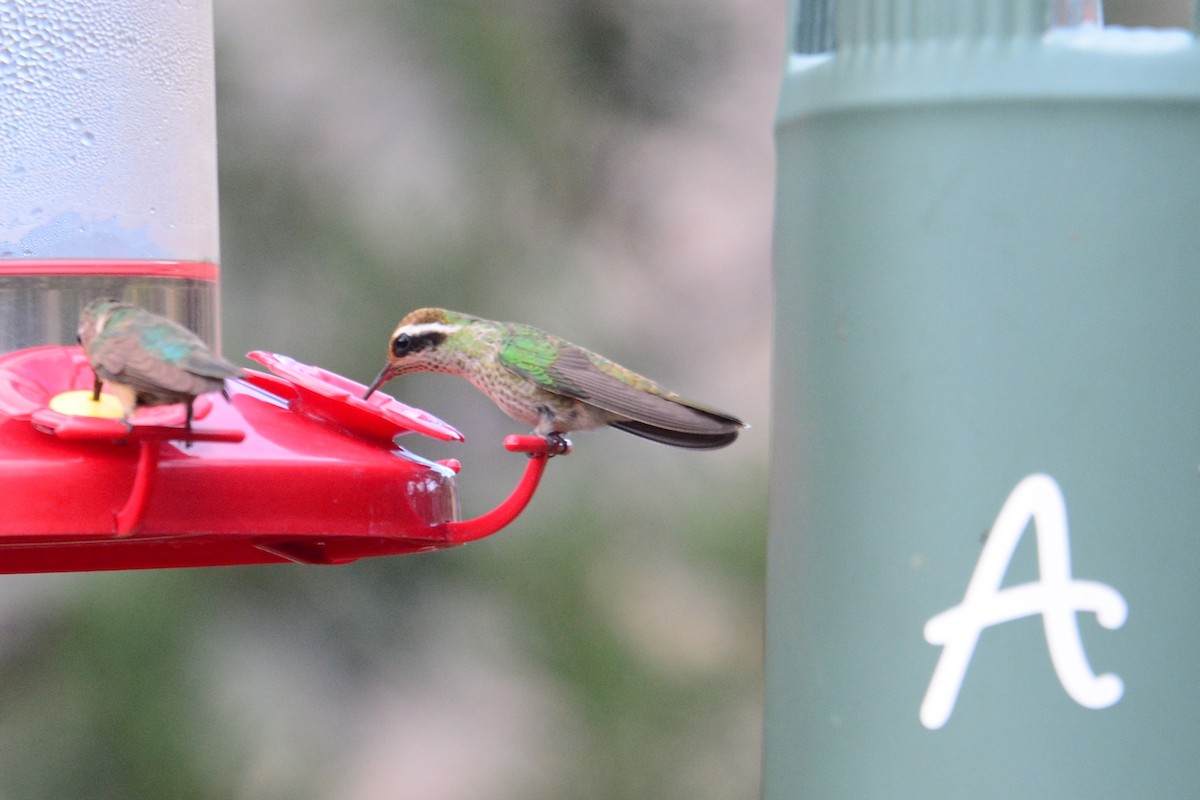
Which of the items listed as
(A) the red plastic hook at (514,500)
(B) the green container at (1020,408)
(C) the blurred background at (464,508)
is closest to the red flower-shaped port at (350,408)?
(A) the red plastic hook at (514,500)

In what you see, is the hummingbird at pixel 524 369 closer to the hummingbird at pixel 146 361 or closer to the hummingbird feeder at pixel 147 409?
the hummingbird feeder at pixel 147 409

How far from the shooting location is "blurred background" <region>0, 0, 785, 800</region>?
436cm

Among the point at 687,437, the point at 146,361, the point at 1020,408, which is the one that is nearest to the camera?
the point at 1020,408

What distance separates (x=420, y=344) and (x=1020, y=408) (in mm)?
1726

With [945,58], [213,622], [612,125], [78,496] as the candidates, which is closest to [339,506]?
[78,496]

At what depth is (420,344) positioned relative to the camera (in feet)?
9.39

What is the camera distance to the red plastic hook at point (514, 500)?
225 centimetres

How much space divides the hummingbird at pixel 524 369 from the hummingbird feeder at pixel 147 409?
350 millimetres

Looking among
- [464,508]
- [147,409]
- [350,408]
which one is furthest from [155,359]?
[464,508]

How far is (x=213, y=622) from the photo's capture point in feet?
14.6

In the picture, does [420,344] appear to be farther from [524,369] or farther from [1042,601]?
[1042,601]

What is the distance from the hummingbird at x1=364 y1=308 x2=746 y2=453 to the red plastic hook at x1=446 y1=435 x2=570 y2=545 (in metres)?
0.44

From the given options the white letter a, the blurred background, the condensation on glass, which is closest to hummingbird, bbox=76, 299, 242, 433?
the condensation on glass

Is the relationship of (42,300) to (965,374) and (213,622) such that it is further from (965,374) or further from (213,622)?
(213,622)
